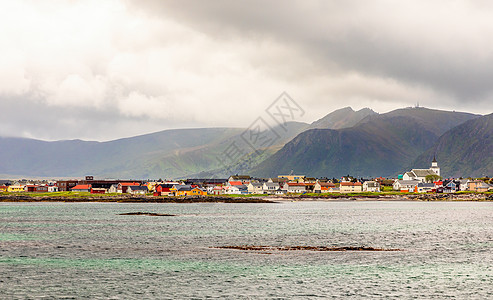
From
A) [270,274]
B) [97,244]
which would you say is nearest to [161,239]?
[97,244]

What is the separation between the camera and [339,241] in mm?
69062

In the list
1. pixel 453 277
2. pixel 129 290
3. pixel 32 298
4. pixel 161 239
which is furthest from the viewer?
pixel 161 239

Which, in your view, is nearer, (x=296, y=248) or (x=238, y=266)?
(x=238, y=266)

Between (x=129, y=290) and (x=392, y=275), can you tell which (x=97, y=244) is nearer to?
(x=129, y=290)

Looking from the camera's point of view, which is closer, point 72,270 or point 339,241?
point 72,270

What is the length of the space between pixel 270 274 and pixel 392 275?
35.4 feet

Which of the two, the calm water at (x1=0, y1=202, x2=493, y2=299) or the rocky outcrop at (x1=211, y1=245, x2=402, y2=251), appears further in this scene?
the rocky outcrop at (x1=211, y1=245, x2=402, y2=251)

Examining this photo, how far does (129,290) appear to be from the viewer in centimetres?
3719

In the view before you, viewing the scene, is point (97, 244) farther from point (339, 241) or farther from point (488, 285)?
point (488, 285)

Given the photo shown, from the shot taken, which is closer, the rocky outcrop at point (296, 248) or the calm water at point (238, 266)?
the calm water at point (238, 266)

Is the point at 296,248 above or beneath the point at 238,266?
beneath

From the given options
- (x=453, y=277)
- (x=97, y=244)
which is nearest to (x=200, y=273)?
(x=453, y=277)

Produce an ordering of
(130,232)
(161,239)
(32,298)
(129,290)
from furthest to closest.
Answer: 1. (130,232)
2. (161,239)
3. (129,290)
4. (32,298)

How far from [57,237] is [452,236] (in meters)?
61.1
